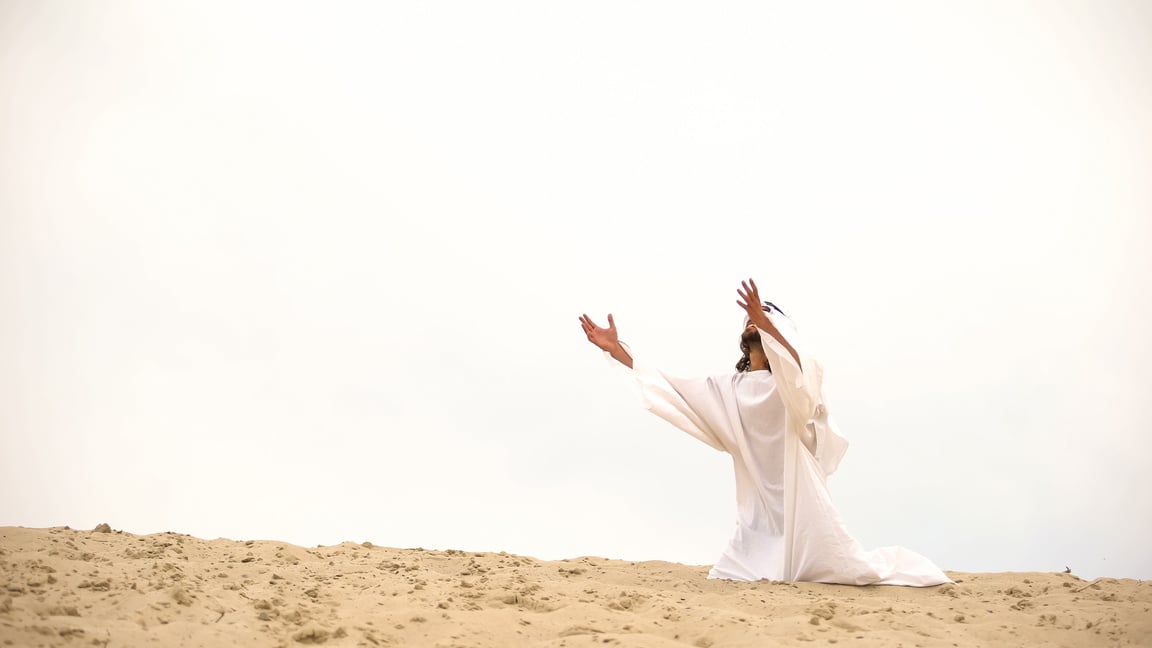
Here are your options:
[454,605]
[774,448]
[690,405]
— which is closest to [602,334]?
[690,405]

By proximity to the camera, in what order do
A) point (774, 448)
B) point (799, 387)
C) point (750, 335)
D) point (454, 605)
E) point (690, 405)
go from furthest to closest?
point (690, 405) → point (750, 335) → point (774, 448) → point (799, 387) → point (454, 605)

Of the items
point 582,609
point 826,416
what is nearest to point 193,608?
point 582,609

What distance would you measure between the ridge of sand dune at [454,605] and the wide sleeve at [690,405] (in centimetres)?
121

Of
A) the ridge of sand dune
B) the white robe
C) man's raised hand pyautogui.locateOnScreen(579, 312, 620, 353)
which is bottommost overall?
the ridge of sand dune

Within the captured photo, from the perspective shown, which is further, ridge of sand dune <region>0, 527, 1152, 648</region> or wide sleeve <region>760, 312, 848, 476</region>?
wide sleeve <region>760, 312, 848, 476</region>

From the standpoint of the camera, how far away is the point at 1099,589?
19.9ft

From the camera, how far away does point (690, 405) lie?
23.9 feet

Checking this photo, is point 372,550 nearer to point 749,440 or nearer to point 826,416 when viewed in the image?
point 749,440

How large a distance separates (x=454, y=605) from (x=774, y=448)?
282 cm

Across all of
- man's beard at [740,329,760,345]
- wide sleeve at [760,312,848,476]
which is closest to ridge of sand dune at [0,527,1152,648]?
wide sleeve at [760,312,848,476]

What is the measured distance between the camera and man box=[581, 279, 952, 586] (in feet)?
21.0

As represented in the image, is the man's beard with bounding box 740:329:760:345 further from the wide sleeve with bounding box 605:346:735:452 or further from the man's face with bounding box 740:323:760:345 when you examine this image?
the wide sleeve with bounding box 605:346:735:452

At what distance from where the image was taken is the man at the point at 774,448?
252 inches

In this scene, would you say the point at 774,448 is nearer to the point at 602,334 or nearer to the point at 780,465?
the point at 780,465
